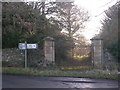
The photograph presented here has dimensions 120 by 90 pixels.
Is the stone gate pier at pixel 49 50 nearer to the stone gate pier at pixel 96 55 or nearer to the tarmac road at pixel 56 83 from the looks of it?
the stone gate pier at pixel 96 55

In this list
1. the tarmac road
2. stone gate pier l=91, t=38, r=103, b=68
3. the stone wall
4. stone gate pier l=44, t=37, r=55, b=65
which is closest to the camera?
the tarmac road

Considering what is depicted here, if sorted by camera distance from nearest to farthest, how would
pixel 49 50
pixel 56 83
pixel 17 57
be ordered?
pixel 56 83 → pixel 49 50 → pixel 17 57

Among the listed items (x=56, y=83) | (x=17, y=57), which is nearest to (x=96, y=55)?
(x=17, y=57)

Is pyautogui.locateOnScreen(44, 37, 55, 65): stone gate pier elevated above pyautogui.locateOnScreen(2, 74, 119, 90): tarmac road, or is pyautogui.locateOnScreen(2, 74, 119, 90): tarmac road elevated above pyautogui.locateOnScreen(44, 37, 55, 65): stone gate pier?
pyautogui.locateOnScreen(44, 37, 55, 65): stone gate pier

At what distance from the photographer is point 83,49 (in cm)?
1956

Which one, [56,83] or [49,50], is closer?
[56,83]

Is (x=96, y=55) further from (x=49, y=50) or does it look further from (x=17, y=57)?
(x=17, y=57)

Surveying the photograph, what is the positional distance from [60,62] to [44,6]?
29.5 ft

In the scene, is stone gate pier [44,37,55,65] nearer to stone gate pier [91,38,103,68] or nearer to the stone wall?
the stone wall

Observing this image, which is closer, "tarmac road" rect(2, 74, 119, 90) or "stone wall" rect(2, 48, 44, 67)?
"tarmac road" rect(2, 74, 119, 90)

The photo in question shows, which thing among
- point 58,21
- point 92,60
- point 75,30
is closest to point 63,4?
point 58,21

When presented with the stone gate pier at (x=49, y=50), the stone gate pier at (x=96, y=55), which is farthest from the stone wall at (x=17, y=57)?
the stone gate pier at (x=96, y=55)

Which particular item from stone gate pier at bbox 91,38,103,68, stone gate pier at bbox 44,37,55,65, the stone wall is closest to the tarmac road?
stone gate pier at bbox 91,38,103,68

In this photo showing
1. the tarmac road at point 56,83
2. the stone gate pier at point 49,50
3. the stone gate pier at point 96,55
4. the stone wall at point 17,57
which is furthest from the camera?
the stone wall at point 17,57
